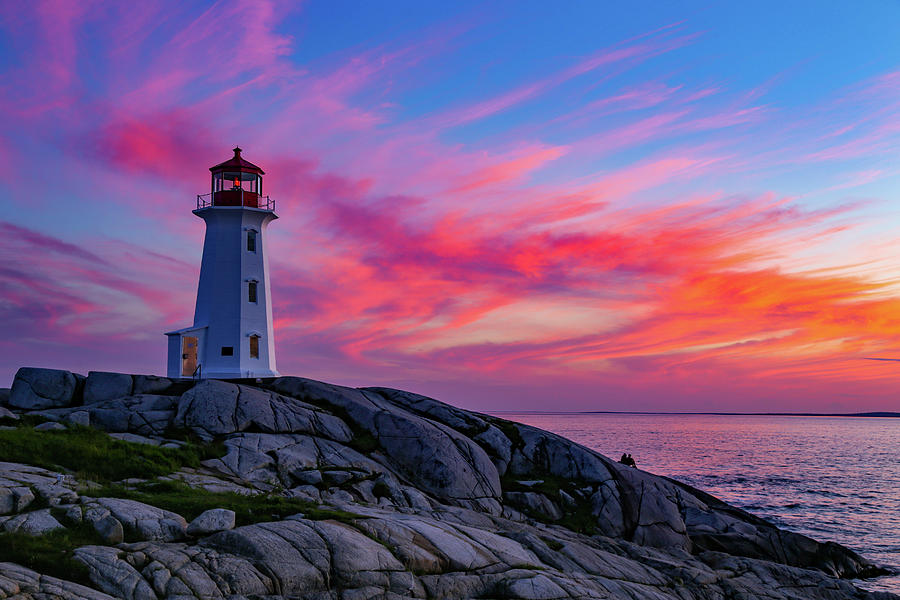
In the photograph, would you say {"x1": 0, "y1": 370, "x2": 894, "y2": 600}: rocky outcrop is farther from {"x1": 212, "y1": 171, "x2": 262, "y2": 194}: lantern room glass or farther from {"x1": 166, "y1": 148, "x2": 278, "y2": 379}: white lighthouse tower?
{"x1": 212, "y1": 171, "x2": 262, "y2": 194}: lantern room glass

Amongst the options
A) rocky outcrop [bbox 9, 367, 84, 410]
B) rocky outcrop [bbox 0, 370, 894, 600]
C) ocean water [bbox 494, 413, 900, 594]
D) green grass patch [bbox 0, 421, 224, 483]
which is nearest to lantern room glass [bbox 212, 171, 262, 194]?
rocky outcrop [bbox 0, 370, 894, 600]

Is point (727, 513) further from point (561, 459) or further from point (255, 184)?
point (255, 184)

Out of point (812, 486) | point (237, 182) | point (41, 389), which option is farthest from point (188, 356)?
point (812, 486)

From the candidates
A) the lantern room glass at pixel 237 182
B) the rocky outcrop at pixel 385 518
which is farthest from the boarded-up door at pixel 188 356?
the lantern room glass at pixel 237 182

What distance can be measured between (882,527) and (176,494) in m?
53.3

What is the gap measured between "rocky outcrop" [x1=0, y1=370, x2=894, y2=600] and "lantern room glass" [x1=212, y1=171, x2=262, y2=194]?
1598 cm

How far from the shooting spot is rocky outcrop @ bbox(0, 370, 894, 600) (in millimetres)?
14695

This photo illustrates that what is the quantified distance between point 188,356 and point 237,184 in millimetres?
12841

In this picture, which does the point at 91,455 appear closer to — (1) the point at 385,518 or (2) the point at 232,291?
(1) the point at 385,518

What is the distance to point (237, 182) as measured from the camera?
159 ft

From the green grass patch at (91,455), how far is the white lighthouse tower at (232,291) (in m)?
18.9

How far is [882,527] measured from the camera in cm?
5119

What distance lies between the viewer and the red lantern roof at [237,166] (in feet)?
157

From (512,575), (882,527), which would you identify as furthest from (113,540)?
(882,527)
